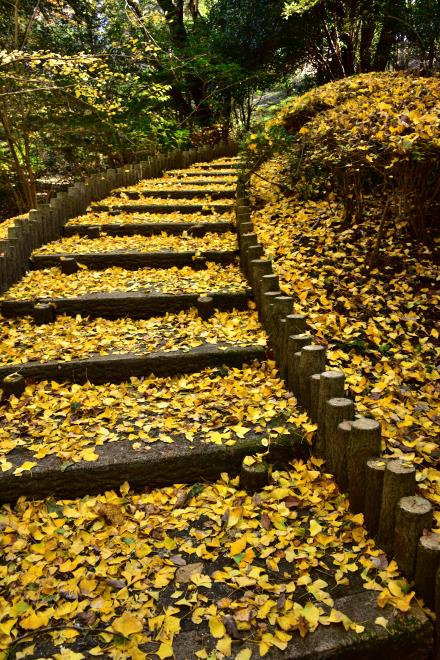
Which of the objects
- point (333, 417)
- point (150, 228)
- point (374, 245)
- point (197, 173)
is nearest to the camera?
point (333, 417)

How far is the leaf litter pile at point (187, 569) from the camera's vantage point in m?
1.77

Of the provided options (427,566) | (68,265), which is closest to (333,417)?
(427,566)

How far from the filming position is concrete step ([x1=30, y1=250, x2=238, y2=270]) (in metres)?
4.90

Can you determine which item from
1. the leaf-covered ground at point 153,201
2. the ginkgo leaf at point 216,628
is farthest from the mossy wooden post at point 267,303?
the leaf-covered ground at point 153,201

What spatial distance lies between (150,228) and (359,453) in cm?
445

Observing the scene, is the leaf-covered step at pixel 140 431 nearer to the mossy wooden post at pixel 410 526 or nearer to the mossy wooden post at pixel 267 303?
the mossy wooden post at pixel 267 303

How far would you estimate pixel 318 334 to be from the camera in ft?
12.6

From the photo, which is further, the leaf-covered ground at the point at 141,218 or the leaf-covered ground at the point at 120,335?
the leaf-covered ground at the point at 141,218

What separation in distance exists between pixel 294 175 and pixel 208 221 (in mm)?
1481

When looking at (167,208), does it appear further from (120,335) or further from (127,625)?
(127,625)

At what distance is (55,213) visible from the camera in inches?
223

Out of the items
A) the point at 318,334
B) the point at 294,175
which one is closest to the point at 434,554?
the point at 318,334

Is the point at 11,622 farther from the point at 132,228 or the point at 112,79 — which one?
the point at 112,79

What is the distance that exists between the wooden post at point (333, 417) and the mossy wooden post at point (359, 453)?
0.09 metres
